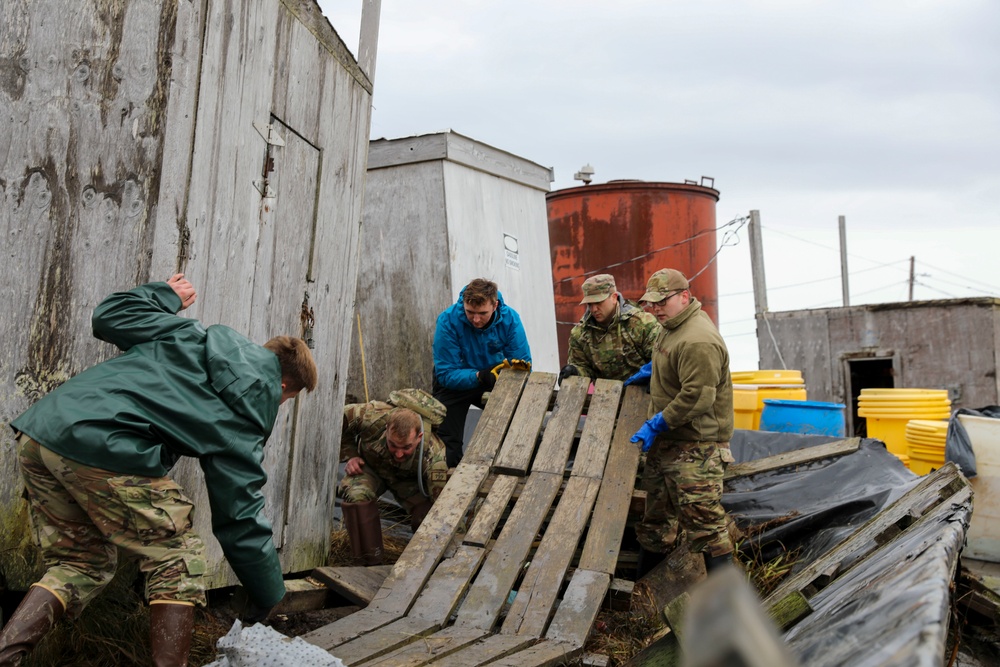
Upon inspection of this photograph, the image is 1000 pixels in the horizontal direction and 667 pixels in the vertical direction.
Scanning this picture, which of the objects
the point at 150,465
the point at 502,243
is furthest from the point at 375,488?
the point at 502,243

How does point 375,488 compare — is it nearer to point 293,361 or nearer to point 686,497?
point 686,497

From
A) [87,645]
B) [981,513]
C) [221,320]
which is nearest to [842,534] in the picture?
[981,513]

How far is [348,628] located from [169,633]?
1138 mm

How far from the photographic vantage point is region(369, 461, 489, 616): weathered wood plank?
4.47 metres

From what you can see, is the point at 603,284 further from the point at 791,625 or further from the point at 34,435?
the point at 34,435

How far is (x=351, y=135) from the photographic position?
5508mm

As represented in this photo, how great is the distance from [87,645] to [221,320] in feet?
4.93

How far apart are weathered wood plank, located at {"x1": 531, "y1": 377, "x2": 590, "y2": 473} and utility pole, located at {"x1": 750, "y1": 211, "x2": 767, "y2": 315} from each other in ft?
41.8

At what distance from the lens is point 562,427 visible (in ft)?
19.4

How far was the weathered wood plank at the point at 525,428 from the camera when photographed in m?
5.60

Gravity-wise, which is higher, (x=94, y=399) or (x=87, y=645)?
(x=94, y=399)

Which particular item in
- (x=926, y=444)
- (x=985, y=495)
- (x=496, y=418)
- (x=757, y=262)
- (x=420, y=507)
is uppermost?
(x=757, y=262)

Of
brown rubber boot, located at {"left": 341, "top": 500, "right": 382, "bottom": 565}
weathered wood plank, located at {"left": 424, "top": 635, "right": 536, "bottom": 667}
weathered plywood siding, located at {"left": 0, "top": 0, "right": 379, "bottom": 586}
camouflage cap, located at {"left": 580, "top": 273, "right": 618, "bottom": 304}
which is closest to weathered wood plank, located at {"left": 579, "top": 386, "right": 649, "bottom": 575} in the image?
camouflage cap, located at {"left": 580, "top": 273, "right": 618, "bottom": 304}

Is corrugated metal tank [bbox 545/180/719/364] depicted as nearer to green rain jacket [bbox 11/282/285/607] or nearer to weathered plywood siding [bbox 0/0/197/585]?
weathered plywood siding [bbox 0/0/197/585]
